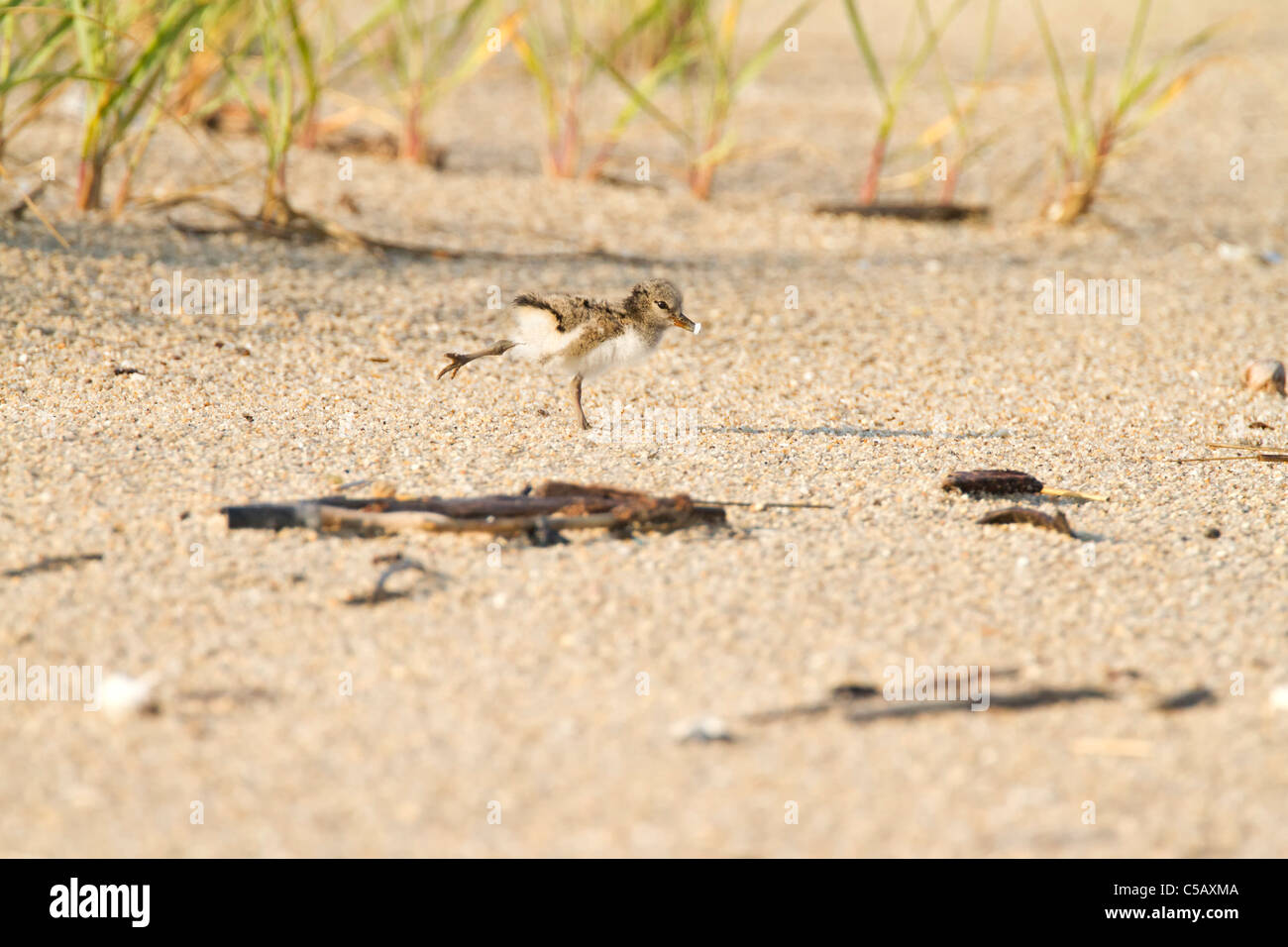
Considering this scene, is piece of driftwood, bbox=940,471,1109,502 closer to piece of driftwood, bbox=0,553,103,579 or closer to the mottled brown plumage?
the mottled brown plumage

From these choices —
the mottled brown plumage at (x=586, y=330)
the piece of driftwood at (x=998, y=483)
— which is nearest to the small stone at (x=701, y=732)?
the piece of driftwood at (x=998, y=483)

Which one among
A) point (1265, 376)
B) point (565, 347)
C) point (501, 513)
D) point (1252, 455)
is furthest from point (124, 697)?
point (1265, 376)

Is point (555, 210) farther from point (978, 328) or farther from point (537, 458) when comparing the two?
point (537, 458)

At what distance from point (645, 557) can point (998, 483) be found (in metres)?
1.13

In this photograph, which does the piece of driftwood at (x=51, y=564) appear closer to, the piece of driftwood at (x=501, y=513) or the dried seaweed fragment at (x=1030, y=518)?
the piece of driftwood at (x=501, y=513)

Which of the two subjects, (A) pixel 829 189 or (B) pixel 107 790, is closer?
(B) pixel 107 790

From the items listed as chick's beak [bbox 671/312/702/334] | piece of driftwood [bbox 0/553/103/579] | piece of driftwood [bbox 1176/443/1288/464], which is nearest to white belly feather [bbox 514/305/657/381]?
chick's beak [bbox 671/312/702/334]

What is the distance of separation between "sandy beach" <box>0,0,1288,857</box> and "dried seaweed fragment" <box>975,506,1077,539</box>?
0.03 meters

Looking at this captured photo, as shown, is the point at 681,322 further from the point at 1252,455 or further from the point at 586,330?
the point at 1252,455

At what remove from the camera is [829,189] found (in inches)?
287

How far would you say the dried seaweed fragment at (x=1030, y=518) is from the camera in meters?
3.33
